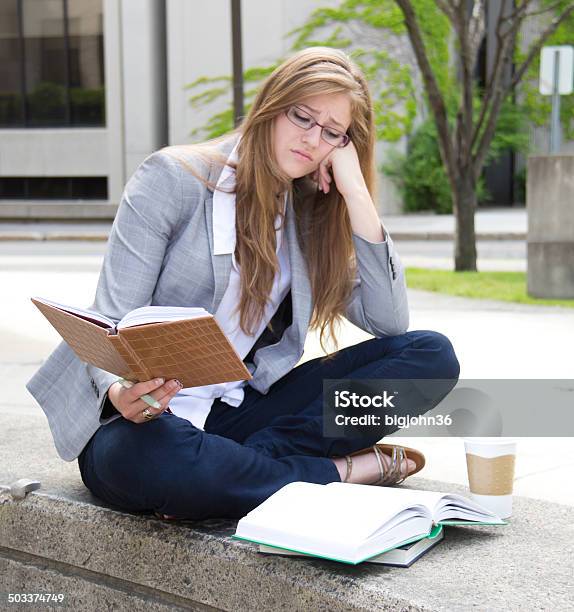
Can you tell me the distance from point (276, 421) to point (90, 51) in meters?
22.2

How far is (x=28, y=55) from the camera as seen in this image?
24.2m

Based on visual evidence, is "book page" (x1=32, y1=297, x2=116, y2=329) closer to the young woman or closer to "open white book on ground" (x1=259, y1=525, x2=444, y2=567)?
the young woman

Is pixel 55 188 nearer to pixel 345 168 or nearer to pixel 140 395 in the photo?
pixel 345 168

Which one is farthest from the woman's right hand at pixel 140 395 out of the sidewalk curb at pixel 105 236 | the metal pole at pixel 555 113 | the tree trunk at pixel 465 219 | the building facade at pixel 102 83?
the building facade at pixel 102 83

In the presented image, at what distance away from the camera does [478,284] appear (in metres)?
10.1

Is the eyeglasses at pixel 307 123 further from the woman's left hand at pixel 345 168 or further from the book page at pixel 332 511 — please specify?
the book page at pixel 332 511

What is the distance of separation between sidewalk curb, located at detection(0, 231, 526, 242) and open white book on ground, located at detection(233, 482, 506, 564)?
50.1 ft

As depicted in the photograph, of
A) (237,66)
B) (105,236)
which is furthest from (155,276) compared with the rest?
(105,236)

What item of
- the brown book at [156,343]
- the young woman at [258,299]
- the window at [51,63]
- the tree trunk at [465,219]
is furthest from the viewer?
the window at [51,63]

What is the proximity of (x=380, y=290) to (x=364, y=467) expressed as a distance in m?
0.51

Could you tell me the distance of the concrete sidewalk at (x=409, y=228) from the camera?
59.0ft

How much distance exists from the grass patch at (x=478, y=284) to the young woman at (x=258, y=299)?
5859 mm

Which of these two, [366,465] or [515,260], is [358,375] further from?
[515,260]

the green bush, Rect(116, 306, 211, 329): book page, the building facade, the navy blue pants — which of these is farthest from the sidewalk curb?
Rect(116, 306, 211, 329): book page
